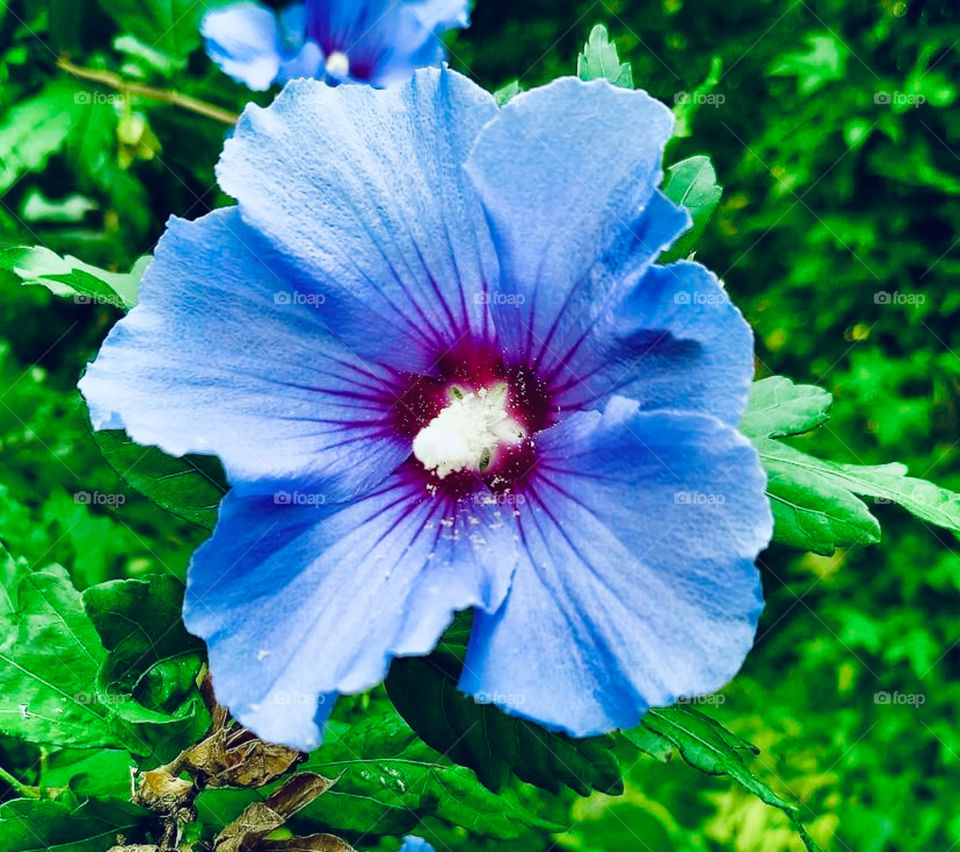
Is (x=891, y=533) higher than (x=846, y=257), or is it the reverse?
(x=846, y=257)

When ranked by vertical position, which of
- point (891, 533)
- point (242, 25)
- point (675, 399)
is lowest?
point (891, 533)

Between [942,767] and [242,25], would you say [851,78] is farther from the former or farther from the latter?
[942,767]


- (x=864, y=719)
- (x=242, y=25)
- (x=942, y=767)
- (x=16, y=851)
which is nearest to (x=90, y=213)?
(x=242, y=25)

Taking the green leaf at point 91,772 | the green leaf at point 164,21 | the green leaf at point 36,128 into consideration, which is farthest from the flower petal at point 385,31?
the green leaf at point 91,772
